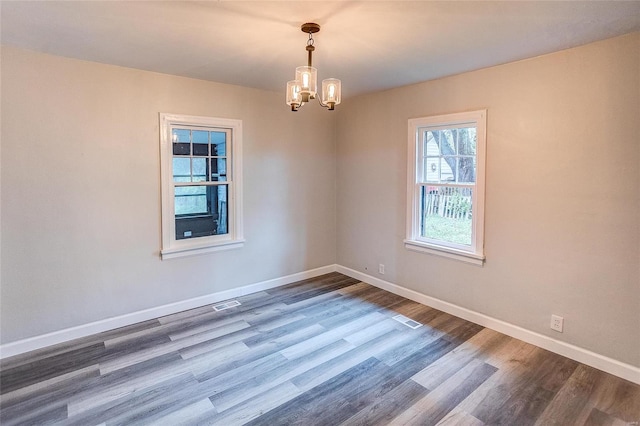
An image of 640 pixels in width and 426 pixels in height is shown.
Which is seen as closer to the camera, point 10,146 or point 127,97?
point 10,146

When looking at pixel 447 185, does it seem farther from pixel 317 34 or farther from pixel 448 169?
pixel 317 34

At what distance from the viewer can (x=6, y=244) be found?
2885 mm

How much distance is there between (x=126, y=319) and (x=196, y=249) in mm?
959

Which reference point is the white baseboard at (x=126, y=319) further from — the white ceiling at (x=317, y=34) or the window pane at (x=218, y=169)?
the white ceiling at (x=317, y=34)

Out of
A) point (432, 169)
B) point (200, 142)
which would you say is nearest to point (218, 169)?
point (200, 142)

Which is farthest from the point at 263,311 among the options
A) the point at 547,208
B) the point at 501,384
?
the point at 547,208

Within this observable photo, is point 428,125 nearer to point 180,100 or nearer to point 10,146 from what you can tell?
point 180,100

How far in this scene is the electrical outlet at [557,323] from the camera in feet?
9.71

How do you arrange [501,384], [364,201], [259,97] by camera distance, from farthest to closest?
[364,201] → [259,97] → [501,384]

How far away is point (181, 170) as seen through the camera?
150 inches

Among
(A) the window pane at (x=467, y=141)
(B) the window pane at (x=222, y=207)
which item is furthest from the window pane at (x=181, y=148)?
(A) the window pane at (x=467, y=141)

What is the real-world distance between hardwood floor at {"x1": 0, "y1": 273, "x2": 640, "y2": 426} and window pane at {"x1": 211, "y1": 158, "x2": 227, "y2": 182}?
5.27ft

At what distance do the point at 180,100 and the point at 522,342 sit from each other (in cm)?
413

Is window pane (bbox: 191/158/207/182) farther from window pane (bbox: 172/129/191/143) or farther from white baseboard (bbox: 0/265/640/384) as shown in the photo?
A: white baseboard (bbox: 0/265/640/384)
